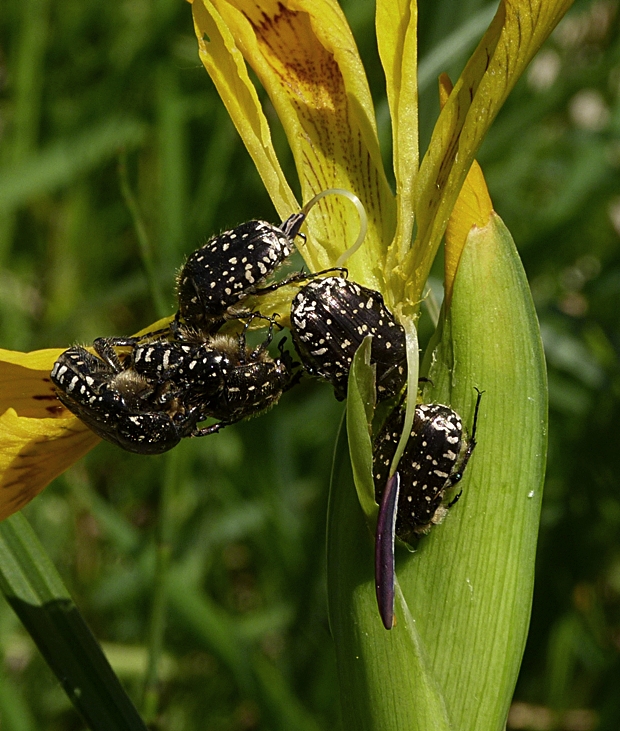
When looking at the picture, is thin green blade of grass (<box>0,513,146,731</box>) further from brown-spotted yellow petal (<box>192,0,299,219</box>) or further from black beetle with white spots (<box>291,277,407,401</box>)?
brown-spotted yellow petal (<box>192,0,299,219</box>)

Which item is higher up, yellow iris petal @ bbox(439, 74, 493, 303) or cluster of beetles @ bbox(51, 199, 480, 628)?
yellow iris petal @ bbox(439, 74, 493, 303)

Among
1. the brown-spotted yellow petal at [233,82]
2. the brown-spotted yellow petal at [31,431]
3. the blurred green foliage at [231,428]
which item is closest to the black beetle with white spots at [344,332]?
the brown-spotted yellow petal at [233,82]

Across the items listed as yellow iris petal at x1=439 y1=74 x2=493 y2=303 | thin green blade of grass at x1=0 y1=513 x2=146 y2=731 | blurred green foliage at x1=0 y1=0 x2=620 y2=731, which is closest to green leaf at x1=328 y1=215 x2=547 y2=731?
yellow iris petal at x1=439 y1=74 x2=493 y2=303

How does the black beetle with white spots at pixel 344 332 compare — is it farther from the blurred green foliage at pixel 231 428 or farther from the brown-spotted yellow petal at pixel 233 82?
the blurred green foliage at pixel 231 428

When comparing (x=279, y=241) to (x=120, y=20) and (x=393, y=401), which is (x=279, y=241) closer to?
(x=393, y=401)

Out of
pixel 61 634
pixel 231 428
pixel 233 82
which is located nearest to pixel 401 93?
pixel 233 82

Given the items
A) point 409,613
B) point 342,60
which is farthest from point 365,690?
point 342,60
